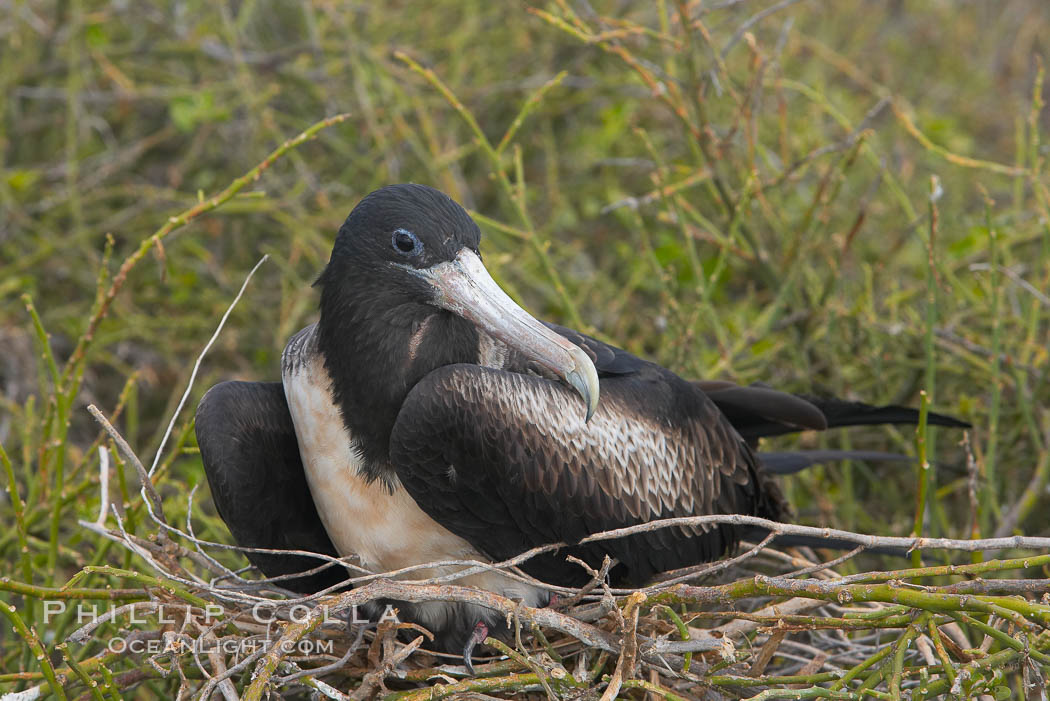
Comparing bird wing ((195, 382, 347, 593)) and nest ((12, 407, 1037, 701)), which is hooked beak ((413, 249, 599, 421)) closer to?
nest ((12, 407, 1037, 701))

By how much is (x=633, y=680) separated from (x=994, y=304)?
1.44 meters

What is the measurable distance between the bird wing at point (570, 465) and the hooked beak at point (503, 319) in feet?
0.38

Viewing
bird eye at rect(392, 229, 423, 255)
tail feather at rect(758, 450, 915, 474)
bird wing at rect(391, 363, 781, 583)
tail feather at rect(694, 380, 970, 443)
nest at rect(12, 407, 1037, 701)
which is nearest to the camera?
nest at rect(12, 407, 1037, 701)

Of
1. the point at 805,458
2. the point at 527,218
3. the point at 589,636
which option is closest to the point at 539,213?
the point at 527,218

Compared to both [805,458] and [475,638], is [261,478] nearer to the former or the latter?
[475,638]

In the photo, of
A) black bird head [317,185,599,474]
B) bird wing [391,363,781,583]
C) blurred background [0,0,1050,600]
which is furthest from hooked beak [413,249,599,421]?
blurred background [0,0,1050,600]

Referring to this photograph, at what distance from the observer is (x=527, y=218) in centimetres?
332

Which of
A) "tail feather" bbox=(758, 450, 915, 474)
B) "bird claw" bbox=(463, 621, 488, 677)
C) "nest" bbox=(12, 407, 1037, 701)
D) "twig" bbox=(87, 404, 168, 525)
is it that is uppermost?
"twig" bbox=(87, 404, 168, 525)

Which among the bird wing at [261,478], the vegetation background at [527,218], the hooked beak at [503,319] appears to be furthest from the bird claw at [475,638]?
the vegetation background at [527,218]

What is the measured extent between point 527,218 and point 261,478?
1.05 meters

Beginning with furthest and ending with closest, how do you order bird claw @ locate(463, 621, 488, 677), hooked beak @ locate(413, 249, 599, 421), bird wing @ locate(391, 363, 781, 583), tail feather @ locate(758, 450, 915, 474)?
tail feather @ locate(758, 450, 915, 474), bird claw @ locate(463, 621, 488, 677), bird wing @ locate(391, 363, 781, 583), hooked beak @ locate(413, 249, 599, 421)

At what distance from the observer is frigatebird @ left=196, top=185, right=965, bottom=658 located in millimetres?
2490

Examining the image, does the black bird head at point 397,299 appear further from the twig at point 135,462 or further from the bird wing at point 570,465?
the twig at point 135,462

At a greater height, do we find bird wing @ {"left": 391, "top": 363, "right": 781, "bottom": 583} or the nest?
bird wing @ {"left": 391, "top": 363, "right": 781, "bottom": 583}
